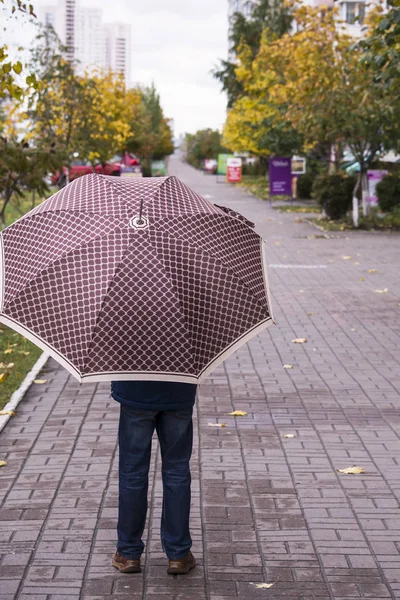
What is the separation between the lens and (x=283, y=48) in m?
30.6

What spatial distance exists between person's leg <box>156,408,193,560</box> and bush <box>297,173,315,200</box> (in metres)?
34.6

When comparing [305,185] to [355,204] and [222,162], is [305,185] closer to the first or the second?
[355,204]

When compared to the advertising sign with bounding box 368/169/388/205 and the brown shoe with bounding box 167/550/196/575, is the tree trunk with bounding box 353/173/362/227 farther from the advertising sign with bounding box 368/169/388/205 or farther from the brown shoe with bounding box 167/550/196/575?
the brown shoe with bounding box 167/550/196/575

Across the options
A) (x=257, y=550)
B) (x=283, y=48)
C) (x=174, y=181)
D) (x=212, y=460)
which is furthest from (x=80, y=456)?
(x=283, y=48)

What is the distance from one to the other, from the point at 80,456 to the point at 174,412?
88.9 inches

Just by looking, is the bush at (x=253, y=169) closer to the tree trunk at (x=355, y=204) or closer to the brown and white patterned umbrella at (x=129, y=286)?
the tree trunk at (x=355, y=204)

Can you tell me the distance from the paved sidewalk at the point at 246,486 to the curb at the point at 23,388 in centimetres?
6

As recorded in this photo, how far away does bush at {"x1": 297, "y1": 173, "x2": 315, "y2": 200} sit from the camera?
38.7 metres

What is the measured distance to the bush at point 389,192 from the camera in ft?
95.3

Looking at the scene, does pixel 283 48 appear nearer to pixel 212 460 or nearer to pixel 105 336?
pixel 212 460

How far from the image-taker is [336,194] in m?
27.8

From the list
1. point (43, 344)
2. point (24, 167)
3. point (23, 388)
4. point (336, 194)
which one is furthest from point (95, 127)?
point (43, 344)

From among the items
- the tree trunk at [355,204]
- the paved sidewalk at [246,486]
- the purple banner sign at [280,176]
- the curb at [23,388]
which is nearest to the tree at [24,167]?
the curb at [23,388]

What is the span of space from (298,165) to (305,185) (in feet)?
3.75
